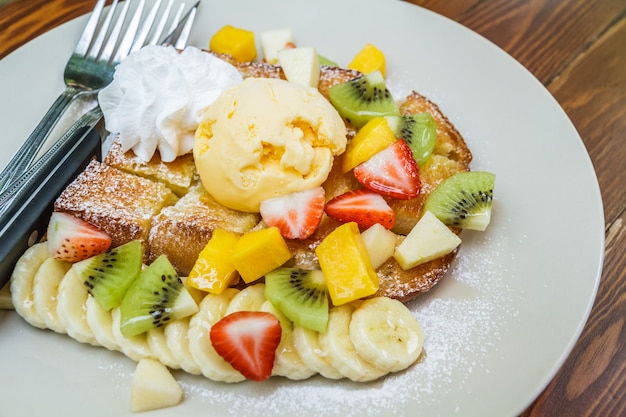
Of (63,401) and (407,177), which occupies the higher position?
(407,177)

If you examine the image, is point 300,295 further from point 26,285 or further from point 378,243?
point 26,285

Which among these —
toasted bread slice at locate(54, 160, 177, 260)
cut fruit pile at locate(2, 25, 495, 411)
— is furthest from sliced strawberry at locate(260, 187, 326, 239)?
toasted bread slice at locate(54, 160, 177, 260)

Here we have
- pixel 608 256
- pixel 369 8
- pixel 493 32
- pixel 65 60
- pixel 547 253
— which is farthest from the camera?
pixel 493 32

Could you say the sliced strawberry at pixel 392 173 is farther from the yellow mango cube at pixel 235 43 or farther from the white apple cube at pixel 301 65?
the yellow mango cube at pixel 235 43

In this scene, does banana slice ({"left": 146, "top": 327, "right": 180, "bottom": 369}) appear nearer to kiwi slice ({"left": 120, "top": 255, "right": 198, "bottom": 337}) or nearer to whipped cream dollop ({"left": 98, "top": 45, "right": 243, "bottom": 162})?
kiwi slice ({"left": 120, "top": 255, "right": 198, "bottom": 337})

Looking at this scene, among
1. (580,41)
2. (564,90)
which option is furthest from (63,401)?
(580,41)

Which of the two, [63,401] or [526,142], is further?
[526,142]

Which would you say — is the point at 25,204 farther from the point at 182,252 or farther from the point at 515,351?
the point at 515,351

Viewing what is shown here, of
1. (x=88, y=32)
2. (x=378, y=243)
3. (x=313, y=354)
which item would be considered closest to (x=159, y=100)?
(x=88, y=32)
